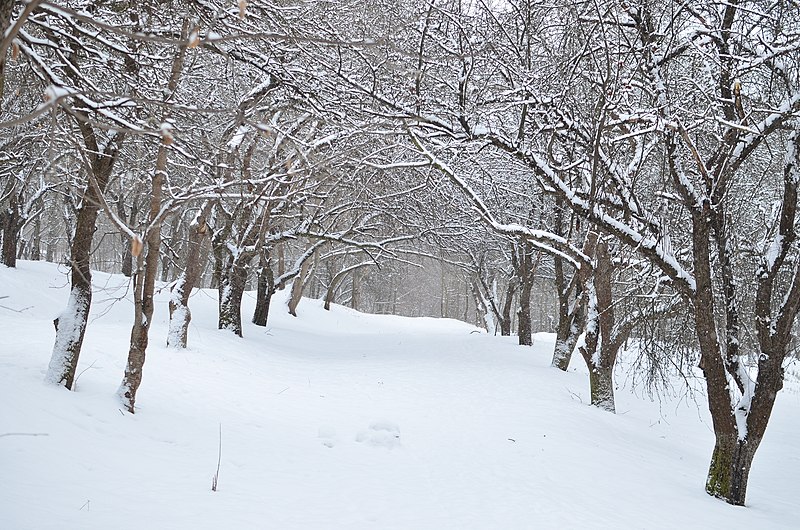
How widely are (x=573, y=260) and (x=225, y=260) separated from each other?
7.50 metres

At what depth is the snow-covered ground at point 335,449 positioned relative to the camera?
A: 428cm

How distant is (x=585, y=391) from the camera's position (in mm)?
10578

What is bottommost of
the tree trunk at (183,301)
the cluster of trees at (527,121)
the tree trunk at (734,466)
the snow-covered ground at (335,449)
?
the snow-covered ground at (335,449)

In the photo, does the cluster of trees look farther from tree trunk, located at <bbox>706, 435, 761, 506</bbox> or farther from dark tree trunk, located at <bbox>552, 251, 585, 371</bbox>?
dark tree trunk, located at <bbox>552, 251, 585, 371</bbox>

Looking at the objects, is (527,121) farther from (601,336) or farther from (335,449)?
(335,449)

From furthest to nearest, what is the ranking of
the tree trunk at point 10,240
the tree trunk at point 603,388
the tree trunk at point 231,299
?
the tree trunk at point 10,240 < the tree trunk at point 231,299 < the tree trunk at point 603,388

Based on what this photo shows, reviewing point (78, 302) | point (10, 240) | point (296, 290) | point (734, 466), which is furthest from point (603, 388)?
point (10, 240)

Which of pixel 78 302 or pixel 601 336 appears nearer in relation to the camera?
pixel 78 302

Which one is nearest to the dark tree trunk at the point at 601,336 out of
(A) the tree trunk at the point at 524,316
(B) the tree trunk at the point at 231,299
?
(A) the tree trunk at the point at 524,316

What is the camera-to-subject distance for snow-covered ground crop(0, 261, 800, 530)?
428cm

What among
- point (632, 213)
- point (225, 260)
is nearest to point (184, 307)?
point (225, 260)

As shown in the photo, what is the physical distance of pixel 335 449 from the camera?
627cm

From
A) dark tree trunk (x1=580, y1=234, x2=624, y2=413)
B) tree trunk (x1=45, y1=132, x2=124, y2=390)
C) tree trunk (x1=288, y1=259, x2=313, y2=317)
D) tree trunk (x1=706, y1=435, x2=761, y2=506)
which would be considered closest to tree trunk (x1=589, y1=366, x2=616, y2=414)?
dark tree trunk (x1=580, y1=234, x2=624, y2=413)

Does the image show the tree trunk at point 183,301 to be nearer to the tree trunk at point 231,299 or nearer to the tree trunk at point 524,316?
the tree trunk at point 231,299
